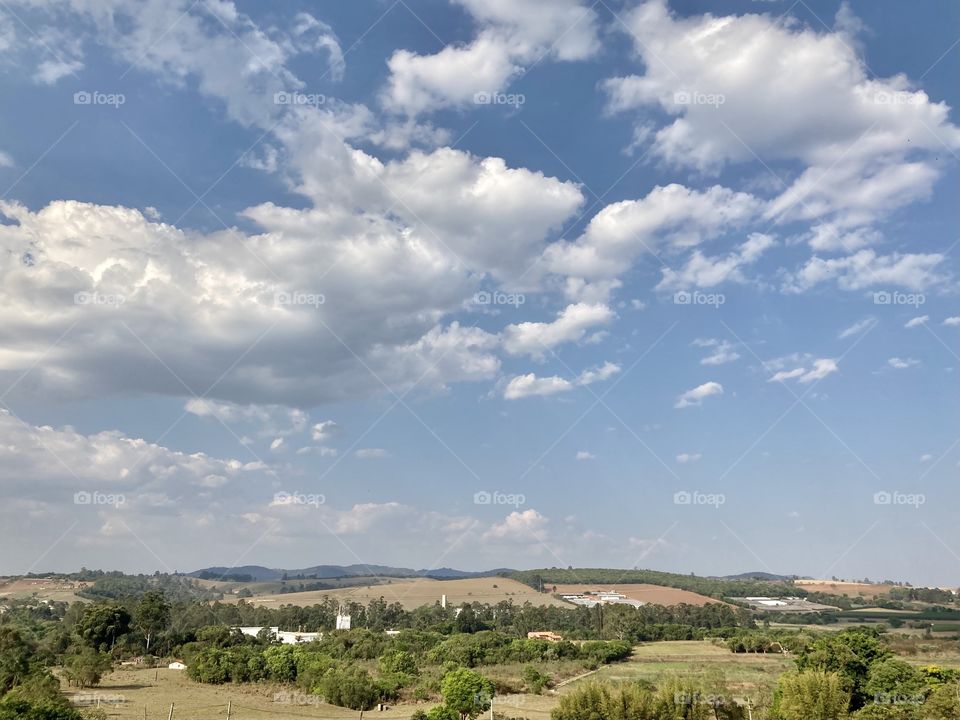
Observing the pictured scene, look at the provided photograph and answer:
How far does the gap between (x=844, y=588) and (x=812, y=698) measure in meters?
158

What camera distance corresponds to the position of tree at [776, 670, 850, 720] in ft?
111

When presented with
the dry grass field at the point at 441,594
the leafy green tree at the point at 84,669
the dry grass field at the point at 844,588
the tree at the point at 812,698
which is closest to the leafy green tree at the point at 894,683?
the tree at the point at 812,698

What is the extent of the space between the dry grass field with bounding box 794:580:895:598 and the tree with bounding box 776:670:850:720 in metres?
142

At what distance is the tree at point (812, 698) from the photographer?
3375cm

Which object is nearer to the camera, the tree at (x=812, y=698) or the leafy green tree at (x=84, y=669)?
the tree at (x=812, y=698)

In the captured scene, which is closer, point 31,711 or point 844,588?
point 31,711

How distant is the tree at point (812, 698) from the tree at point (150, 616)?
68.5m

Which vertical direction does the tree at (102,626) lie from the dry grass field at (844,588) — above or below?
above

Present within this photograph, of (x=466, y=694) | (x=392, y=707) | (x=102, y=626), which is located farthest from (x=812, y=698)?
(x=102, y=626)

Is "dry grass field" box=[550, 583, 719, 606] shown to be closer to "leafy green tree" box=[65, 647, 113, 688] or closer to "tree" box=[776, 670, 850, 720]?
"tree" box=[776, 670, 850, 720]

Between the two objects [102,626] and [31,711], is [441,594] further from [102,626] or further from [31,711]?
[31,711]

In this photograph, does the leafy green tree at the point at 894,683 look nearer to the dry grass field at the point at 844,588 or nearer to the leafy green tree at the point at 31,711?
the leafy green tree at the point at 31,711

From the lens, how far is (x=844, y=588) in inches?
6658

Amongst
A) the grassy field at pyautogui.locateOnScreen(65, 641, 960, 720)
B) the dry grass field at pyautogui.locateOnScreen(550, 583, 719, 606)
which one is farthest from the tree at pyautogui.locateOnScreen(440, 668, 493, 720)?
the dry grass field at pyautogui.locateOnScreen(550, 583, 719, 606)
